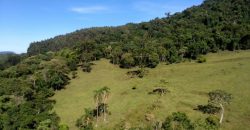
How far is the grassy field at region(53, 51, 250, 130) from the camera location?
325 ft

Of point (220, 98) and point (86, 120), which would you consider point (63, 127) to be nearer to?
point (86, 120)

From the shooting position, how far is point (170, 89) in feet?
393

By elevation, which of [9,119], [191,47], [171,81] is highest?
[191,47]

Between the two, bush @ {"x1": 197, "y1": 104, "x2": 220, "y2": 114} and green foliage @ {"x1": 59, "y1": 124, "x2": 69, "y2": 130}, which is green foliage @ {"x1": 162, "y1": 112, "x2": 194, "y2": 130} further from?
green foliage @ {"x1": 59, "y1": 124, "x2": 69, "y2": 130}

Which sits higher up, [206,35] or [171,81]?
[206,35]

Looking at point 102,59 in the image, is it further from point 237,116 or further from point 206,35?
point 237,116

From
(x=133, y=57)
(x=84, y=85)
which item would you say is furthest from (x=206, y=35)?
(x=84, y=85)

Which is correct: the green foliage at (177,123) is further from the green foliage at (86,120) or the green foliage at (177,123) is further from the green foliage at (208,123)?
the green foliage at (86,120)

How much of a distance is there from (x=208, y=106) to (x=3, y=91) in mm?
78748

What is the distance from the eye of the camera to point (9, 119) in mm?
105688

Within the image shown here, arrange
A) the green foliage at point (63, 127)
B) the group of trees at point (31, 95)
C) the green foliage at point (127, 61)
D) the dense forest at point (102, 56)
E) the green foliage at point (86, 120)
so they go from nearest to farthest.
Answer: the green foliage at point (63, 127)
the green foliage at point (86, 120)
the group of trees at point (31, 95)
the dense forest at point (102, 56)
the green foliage at point (127, 61)

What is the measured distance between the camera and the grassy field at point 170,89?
99.2m

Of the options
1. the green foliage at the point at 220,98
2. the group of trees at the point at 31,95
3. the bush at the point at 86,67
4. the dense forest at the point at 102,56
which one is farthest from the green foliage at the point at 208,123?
the bush at the point at 86,67

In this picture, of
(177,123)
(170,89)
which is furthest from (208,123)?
(170,89)
